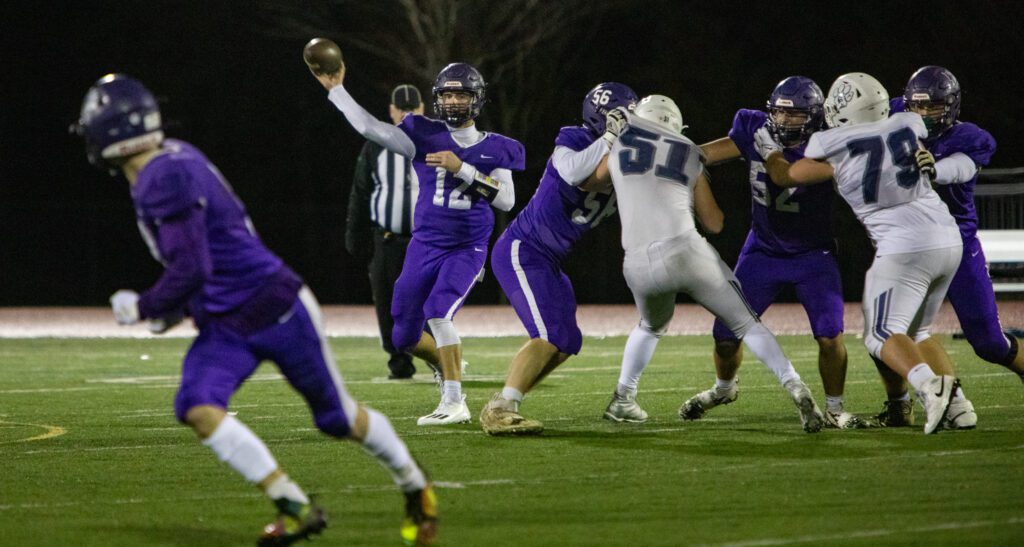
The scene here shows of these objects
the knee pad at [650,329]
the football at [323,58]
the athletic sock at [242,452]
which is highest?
the football at [323,58]

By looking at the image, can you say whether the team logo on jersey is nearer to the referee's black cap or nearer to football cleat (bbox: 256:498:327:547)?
football cleat (bbox: 256:498:327:547)

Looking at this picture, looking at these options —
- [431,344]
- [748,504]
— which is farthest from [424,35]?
[748,504]

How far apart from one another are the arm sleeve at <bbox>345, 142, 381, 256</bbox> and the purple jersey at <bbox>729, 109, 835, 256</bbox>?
421 cm

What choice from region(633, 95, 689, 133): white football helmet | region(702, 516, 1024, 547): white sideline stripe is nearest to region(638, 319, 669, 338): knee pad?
region(633, 95, 689, 133): white football helmet

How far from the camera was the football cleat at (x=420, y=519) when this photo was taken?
499 centimetres

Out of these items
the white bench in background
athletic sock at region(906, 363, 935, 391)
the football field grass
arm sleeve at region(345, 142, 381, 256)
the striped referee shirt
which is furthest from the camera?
the white bench in background

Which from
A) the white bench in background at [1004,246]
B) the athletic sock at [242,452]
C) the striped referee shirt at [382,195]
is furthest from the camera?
the white bench in background at [1004,246]

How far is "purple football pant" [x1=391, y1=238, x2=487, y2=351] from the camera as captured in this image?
8484 millimetres

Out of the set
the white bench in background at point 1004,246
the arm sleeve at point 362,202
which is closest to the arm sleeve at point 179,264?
the arm sleeve at point 362,202

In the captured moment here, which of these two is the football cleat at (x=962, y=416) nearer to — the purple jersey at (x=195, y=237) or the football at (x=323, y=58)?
the football at (x=323, y=58)

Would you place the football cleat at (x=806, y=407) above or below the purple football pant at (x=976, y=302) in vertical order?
below

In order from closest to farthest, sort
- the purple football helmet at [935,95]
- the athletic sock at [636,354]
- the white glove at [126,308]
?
the white glove at [126,308] < the purple football helmet at [935,95] < the athletic sock at [636,354]

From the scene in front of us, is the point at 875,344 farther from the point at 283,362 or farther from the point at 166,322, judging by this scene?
the point at 166,322

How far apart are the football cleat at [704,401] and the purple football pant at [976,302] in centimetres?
129
